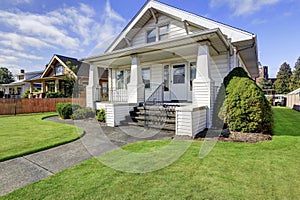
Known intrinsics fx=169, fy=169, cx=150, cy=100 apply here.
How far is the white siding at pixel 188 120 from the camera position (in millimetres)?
5430

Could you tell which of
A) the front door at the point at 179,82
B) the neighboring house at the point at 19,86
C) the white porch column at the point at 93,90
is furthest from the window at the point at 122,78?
the neighboring house at the point at 19,86

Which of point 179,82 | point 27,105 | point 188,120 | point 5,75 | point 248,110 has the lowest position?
point 188,120

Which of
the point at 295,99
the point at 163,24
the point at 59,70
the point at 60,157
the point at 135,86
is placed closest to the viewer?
the point at 60,157

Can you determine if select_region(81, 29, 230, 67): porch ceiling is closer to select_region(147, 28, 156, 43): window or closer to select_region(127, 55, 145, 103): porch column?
select_region(127, 55, 145, 103): porch column

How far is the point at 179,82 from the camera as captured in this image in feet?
31.4

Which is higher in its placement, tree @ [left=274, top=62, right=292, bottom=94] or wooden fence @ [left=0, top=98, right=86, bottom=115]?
tree @ [left=274, top=62, right=292, bottom=94]

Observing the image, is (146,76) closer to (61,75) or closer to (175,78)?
(175,78)

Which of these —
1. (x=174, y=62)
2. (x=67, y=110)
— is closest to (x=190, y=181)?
(x=174, y=62)

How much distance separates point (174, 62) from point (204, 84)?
3682 millimetres

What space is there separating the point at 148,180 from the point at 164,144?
198 centimetres

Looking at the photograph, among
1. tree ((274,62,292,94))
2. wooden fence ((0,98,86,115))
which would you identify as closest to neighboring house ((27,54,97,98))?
wooden fence ((0,98,86,115))

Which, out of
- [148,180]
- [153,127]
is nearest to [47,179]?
[148,180]

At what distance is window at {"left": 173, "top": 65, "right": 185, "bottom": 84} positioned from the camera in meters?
9.47

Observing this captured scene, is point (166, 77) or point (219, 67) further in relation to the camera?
point (166, 77)
